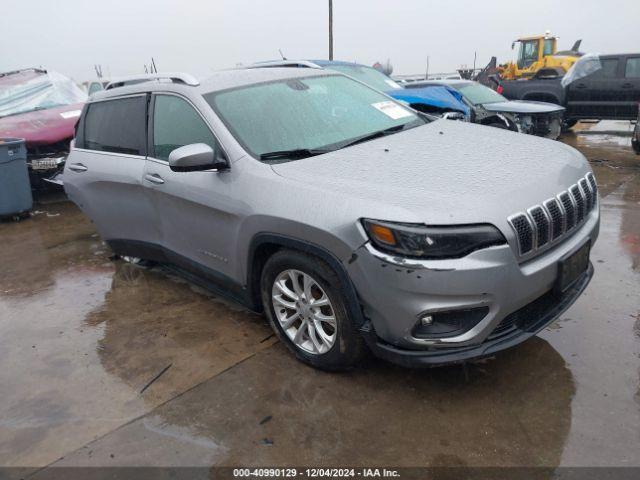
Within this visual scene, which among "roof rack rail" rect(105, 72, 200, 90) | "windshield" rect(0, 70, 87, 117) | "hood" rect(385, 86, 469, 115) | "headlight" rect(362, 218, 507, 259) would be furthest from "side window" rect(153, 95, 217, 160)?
"windshield" rect(0, 70, 87, 117)

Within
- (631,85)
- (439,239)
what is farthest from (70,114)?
(631,85)

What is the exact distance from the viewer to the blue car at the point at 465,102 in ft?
25.1

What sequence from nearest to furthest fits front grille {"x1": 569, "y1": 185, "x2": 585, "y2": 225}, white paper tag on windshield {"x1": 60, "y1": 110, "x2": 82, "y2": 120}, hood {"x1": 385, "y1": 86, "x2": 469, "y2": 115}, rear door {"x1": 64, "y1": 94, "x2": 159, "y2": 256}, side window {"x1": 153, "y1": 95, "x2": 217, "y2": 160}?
front grille {"x1": 569, "y1": 185, "x2": 585, "y2": 225}
side window {"x1": 153, "y1": 95, "x2": 217, "y2": 160}
rear door {"x1": 64, "y1": 94, "x2": 159, "y2": 256}
hood {"x1": 385, "y1": 86, "x2": 469, "y2": 115}
white paper tag on windshield {"x1": 60, "y1": 110, "x2": 82, "y2": 120}

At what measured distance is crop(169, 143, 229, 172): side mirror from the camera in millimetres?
2928

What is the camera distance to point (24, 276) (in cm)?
487

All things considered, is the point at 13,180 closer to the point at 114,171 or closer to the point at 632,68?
the point at 114,171

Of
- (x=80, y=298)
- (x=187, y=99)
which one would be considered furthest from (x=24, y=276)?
(x=187, y=99)

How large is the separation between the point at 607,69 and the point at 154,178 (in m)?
11.8

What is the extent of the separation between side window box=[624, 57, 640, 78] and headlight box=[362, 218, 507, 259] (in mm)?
11733

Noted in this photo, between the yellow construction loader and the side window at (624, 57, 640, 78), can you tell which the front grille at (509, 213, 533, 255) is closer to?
the side window at (624, 57, 640, 78)

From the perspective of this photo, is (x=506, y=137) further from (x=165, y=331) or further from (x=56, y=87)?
(x=56, y=87)

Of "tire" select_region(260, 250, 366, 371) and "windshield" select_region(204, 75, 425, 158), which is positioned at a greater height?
"windshield" select_region(204, 75, 425, 158)

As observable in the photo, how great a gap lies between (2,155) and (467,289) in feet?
21.2

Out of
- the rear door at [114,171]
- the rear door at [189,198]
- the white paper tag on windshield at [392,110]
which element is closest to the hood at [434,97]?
the white paper tag on windshield at [392,110]
